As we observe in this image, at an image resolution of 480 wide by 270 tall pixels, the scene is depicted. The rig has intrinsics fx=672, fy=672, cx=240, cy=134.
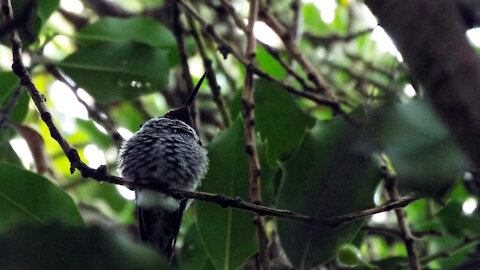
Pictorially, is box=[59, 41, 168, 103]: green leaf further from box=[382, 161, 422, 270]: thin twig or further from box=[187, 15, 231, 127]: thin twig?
box=[382, 161, 422, 270]: thin twig

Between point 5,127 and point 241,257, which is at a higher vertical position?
point 5,127

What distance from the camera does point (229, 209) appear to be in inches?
105

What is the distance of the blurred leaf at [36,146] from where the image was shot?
318 centimetres

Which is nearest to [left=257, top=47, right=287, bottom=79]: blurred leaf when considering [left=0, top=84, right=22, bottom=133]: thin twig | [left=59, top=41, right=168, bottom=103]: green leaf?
[left=59, top=41, right=168, bottom=103]: green leaf

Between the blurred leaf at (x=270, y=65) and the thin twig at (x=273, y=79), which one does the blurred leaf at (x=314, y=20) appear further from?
the thin twig at (x=273, y=79)

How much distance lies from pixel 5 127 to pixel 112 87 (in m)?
0.50

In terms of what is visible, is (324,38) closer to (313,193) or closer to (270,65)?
(270,65)

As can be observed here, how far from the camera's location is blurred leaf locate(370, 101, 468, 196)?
3.50ft

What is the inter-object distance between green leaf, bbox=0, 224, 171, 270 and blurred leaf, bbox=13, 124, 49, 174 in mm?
2203

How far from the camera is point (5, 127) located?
2.98 meters

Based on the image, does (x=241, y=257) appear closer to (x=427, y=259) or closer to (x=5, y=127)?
(x=427, y=259)

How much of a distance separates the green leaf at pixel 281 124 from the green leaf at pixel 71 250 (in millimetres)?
1979

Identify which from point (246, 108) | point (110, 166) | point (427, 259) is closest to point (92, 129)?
point (110, 166)

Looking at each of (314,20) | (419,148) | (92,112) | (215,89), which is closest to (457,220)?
(215,89)
